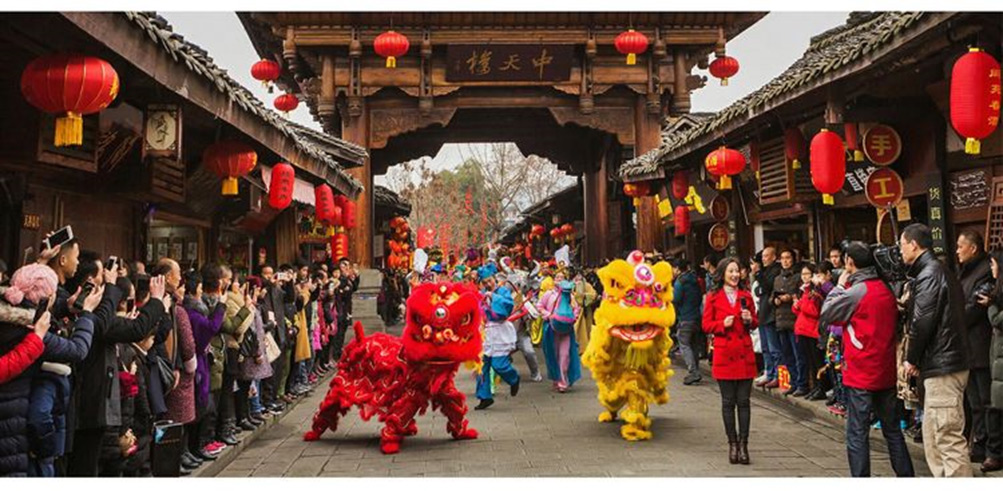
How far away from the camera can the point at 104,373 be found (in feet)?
14.2

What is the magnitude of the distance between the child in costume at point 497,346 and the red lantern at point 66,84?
17.9 feet

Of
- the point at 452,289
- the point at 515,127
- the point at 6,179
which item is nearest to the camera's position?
the point at 6,179

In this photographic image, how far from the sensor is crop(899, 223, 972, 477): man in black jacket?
4551 millimetres

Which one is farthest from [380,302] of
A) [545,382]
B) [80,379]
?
[80,379]

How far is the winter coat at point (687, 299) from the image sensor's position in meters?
10.8

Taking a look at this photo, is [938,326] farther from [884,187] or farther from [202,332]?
[202,332]

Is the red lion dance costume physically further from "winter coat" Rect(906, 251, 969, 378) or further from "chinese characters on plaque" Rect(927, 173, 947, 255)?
"chinese characters on plaque" Rect(927, 173, 947, 255)

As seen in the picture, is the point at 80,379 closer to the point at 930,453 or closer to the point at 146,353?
the point at 146,353

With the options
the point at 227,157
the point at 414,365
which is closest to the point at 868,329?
the point at 414,365

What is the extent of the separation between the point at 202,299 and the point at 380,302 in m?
11.8

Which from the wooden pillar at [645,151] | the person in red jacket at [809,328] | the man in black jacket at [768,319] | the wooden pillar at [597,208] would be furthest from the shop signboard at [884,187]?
the wooden pillar at [597,208]

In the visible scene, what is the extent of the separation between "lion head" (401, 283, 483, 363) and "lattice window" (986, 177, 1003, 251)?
445cm

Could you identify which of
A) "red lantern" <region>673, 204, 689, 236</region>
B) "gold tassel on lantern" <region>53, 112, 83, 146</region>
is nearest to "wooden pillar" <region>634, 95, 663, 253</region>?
"red lantern" <region>673, 204, 689, 236</region>

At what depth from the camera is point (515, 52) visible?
50.4 feet
